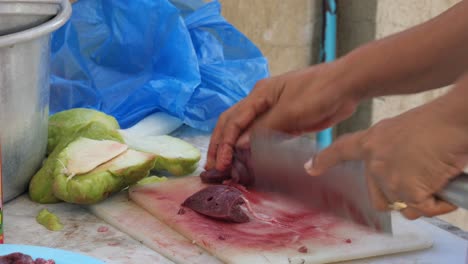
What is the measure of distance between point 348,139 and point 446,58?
0.38 meters

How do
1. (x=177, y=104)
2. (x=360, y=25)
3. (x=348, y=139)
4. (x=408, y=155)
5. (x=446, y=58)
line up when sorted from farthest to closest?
(x=360, y=25)
(x=177, y=104)
(x=446, y=58)
(x=348, y=139)
(x=408, y=155)

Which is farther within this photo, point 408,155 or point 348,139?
point 348,139

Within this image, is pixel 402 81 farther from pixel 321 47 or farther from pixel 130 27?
pixel 321 47

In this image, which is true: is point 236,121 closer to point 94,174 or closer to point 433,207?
point 94,174

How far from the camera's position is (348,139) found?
176 cm

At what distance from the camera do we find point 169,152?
247cm

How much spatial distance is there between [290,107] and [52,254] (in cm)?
79

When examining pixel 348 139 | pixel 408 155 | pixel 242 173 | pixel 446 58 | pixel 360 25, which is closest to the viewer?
pixel 408 155

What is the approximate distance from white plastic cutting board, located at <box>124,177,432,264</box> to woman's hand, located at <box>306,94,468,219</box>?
238 millimetres

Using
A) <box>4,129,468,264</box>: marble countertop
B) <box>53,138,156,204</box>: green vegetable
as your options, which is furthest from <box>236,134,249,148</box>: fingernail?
<box>4,129,468,264</box>: marble countertop

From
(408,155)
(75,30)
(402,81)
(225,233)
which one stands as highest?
(75,30)

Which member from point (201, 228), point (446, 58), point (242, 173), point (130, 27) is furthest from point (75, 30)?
point (446, 58)

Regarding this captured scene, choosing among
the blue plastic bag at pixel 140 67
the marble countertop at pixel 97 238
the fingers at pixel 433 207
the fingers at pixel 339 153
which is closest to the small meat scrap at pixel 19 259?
the marble countertop at pixel 97 238

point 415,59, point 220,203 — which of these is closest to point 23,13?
point 220,203
